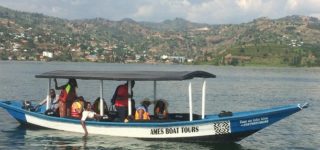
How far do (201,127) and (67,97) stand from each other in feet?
26.0

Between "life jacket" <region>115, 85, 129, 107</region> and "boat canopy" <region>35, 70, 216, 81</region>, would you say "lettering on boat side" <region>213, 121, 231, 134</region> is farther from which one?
"life jacket" <region>115, 85, 129, 107</region>

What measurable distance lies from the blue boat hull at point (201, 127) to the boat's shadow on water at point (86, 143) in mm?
303

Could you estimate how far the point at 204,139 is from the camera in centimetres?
2473

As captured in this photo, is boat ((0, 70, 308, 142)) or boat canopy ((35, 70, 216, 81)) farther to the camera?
boat canopy ((35, 70, 216, 81))

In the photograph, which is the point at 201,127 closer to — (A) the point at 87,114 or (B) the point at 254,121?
(B) the point at 254,121

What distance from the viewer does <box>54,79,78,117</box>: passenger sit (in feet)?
91.1

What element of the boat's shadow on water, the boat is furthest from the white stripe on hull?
the boat's shadow on water

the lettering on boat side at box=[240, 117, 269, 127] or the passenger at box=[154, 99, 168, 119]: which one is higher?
the passenger at box=[154, 99, 168, 119]

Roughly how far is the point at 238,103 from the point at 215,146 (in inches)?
1291


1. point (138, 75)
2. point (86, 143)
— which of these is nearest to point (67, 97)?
point (86, 143)

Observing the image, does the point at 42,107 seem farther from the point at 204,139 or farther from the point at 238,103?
the point at 238,103

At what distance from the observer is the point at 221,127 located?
24156 millimetres

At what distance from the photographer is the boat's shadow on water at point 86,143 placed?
25.2 meters

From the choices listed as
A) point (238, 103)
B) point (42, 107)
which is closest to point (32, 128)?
point (42, 107)
